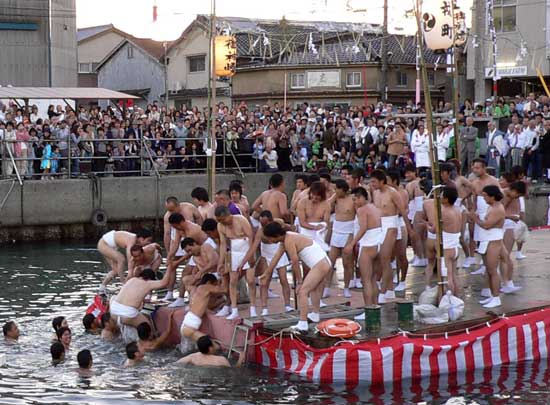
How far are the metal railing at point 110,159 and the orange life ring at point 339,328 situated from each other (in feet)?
47.7

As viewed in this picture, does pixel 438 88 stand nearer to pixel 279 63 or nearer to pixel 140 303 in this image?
pixel 279 63

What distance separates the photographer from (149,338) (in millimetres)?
14164

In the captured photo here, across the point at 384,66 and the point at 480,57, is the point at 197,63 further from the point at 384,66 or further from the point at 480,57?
the point at 480,57

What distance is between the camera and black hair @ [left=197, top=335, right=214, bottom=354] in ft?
42.1

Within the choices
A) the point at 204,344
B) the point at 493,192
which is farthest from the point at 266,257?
the point at 493,192

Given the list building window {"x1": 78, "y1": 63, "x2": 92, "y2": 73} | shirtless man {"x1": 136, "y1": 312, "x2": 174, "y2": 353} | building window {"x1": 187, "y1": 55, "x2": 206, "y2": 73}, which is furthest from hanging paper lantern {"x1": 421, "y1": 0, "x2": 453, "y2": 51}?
building window {"x1": 78, "y1": 63, "x2": 92, "y2": 73}

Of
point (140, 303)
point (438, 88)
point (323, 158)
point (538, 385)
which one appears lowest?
point (538, 385)

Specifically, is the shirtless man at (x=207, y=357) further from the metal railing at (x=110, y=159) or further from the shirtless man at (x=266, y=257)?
the metal railing at (x=110, y=159)

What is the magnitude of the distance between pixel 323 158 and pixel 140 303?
15224 mm

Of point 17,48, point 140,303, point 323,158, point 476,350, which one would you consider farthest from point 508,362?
point 17,48

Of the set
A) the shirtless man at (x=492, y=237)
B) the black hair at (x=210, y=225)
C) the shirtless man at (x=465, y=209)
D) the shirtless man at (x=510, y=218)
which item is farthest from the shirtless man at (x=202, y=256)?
the shirtless man at (x=510, y=218)

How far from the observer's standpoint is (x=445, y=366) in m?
12.8

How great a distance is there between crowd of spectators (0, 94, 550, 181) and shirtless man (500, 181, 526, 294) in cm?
809

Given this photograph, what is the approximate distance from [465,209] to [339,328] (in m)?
4.06
